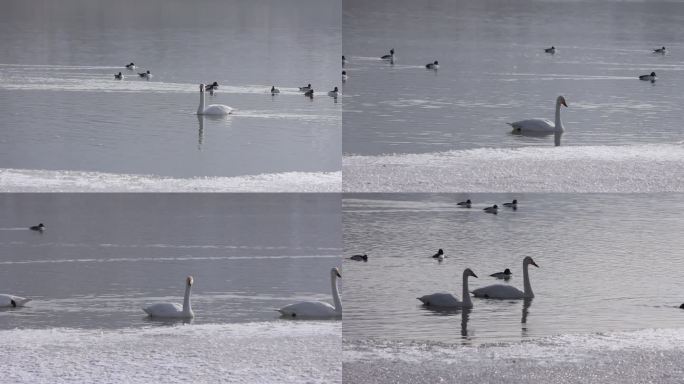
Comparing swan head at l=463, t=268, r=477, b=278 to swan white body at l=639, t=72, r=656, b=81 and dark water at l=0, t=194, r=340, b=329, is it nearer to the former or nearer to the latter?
dark water at l=0, t=194, r=340, b=329

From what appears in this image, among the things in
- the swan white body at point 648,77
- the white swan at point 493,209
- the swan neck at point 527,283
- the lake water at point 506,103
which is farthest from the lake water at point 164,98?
the swan white body at point 648,77

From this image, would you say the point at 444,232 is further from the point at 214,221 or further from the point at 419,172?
the point at 214,221

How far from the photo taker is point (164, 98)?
1305 cm

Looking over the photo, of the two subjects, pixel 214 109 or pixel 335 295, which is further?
pixel 214 109

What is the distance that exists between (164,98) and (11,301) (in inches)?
193

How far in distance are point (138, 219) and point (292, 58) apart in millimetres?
6863

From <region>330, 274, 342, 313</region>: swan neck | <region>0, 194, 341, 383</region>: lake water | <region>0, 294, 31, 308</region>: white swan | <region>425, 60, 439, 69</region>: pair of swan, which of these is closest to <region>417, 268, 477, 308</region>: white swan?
<region>330, 274, 342, 313</region>: swan neck

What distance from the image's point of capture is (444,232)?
359 inches

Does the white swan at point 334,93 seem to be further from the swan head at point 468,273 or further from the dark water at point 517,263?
the swan head at point 468,273

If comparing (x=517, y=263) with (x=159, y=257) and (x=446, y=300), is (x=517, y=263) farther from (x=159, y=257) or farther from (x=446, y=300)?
(x=159, y=257)

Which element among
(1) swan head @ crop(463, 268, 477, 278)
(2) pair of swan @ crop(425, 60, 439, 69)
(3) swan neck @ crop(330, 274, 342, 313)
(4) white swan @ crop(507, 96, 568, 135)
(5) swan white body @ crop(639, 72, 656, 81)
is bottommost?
(3) swan neck @ crop(330, 274, 342, 313)

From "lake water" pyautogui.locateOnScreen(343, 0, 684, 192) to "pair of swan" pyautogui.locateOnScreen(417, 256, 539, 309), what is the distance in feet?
1.85

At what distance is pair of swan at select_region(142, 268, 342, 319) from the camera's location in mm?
7898

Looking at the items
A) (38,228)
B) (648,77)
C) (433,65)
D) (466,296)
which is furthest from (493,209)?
(433,65)
